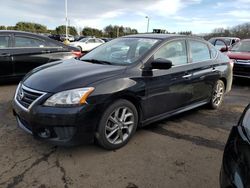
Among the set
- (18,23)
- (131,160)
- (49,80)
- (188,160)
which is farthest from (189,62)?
(18,23)

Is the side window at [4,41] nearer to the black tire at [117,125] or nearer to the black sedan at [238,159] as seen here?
the black tire at [117,125]

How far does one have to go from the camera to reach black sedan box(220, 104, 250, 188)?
1.48 metres

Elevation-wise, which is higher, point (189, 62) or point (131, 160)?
point (189, 62)

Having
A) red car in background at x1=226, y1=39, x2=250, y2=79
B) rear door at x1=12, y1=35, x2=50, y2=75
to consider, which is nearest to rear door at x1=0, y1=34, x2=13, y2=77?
rear door at x1=12, y1=35, x2=50, y2=75

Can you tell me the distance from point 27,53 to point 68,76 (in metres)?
3.82

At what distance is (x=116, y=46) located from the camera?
4.14 metres

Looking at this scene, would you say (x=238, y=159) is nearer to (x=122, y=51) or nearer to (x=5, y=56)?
(x=122, y=51)

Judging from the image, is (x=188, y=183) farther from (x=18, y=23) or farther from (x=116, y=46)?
(x=18, y=23)

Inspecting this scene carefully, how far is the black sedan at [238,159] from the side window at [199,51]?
2.50 meters

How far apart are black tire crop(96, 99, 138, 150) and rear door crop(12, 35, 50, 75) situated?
4104 mm

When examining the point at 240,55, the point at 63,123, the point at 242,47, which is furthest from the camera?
the point at 242,47

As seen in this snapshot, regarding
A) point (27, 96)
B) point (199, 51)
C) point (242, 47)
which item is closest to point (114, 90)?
point (27, 96)

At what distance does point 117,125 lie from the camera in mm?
3174

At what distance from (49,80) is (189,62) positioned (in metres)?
2.34
